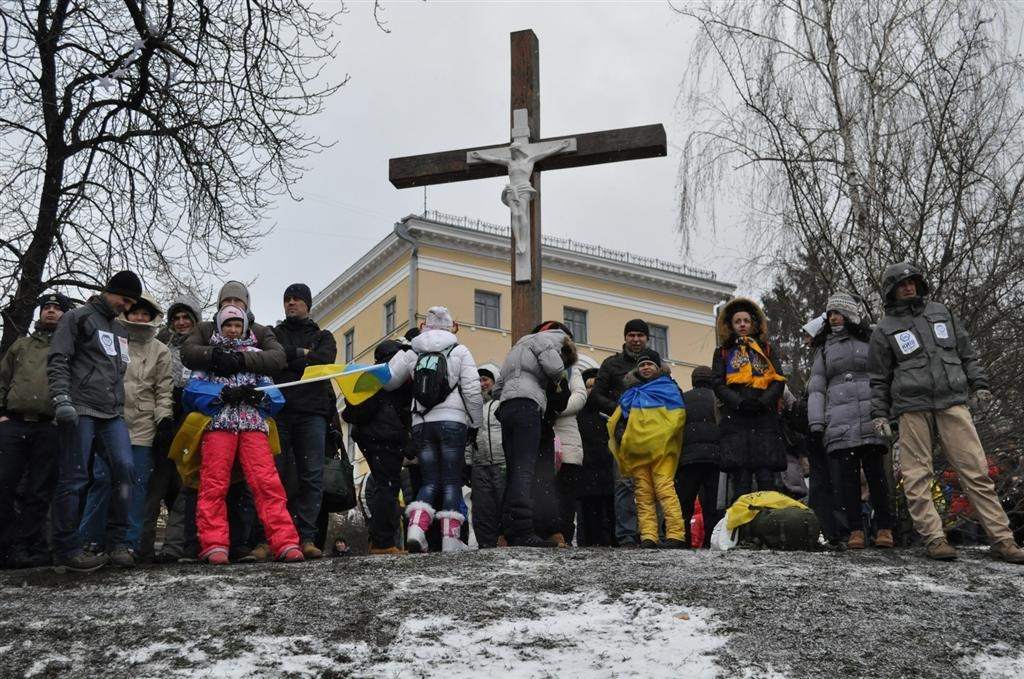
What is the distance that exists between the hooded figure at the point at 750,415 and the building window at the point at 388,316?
99.8ft

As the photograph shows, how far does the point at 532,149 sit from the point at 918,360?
4.43m

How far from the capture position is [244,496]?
791 centimetres

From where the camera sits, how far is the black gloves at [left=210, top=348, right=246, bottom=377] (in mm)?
7305

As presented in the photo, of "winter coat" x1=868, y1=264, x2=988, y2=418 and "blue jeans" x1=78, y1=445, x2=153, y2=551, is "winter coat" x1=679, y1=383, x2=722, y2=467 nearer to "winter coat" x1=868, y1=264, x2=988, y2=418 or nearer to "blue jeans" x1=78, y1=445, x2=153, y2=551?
"winter coat" x1=868, y1=264, x2=988, y2=418

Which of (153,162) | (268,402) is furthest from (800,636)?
(153,162)

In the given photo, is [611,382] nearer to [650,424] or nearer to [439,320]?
[650,424]

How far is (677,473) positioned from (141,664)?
4591 millimetres

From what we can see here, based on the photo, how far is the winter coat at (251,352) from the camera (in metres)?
7.29

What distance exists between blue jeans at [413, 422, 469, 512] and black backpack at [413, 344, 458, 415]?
0.17 meters

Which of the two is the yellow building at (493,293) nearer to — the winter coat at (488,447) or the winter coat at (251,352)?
the winter coat at (488,447)

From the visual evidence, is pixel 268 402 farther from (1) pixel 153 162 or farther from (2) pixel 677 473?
(1) pixel 153 162

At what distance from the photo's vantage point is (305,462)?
795 cm

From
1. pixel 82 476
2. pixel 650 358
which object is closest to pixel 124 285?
pixel 82 476

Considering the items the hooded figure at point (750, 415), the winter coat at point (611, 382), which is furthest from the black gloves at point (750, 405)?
the winter coat at point (611, 382)
